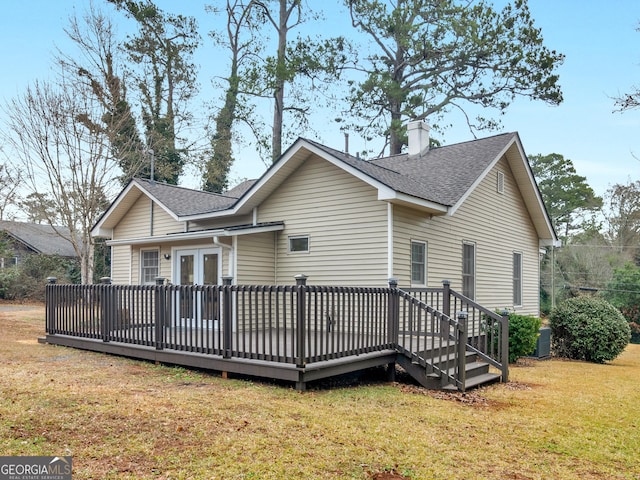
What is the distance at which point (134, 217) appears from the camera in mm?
15359

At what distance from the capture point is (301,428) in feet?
16.5

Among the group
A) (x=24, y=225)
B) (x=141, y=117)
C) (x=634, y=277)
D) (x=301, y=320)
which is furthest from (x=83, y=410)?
(x=24, y=225)

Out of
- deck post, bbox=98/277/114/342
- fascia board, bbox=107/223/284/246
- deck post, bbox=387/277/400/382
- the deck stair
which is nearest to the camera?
the deck stair

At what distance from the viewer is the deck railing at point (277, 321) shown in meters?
6.79

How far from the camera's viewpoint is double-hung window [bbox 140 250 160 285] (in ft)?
44.4

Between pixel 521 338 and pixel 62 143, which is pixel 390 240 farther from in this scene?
pixel 62 143

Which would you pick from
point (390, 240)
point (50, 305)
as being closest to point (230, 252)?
point (390, 240)

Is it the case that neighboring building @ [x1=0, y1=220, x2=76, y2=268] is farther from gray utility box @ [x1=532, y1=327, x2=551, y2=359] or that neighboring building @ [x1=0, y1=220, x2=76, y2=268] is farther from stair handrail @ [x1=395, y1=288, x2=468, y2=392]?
stair handrail @ [x1=395, y1=288, x2=468, y2=392]

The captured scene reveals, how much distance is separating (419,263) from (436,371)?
11.2 feet

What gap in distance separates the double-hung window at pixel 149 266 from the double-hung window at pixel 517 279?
9.91 meters

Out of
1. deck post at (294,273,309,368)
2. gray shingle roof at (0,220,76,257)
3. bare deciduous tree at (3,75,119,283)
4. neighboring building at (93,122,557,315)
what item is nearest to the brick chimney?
neighboring building at (93,122,557,315)

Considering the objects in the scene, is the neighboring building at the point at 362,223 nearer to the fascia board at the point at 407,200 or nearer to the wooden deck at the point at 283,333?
the fascia board at the point at 407,200

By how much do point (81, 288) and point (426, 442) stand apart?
7.65 metres

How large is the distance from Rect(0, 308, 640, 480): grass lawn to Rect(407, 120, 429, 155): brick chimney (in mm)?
7708
